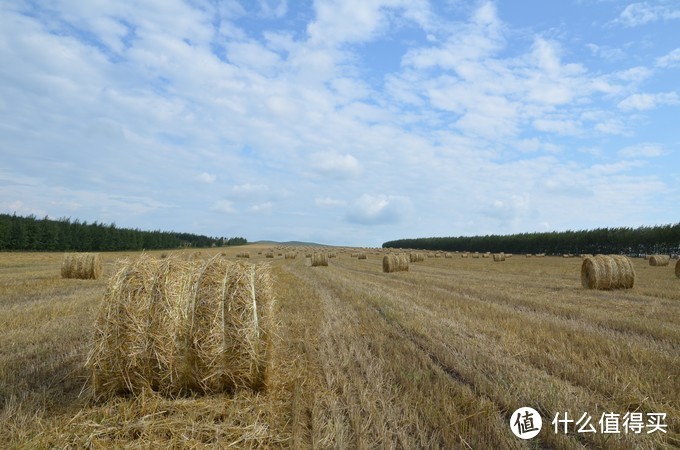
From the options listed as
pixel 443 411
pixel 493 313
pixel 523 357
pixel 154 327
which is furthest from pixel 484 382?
pixel 493 313

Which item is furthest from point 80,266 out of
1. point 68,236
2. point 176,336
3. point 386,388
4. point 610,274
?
point 68,236

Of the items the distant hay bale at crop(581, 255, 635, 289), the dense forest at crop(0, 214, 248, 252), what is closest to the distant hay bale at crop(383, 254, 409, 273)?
the distant hay bale at crop(581, 255, 635, 289)

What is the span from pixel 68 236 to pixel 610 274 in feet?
202

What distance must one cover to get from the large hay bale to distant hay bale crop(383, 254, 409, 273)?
18950mm

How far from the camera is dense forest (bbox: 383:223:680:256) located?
48969 millimetres

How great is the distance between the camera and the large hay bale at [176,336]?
174 inches

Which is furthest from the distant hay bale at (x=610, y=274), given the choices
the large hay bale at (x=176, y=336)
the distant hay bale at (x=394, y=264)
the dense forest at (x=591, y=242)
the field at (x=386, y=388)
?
the dense forest at (x=591, y=242)

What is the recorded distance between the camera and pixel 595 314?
911 cm

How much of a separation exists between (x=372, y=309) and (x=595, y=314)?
15.7 ft

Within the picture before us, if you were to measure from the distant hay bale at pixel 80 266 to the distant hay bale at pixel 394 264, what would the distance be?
46.3ft

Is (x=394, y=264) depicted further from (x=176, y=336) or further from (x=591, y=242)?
(x=591, y=242)

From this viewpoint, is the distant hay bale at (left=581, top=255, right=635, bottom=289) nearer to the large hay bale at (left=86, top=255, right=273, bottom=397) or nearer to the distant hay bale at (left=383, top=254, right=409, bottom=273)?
the distant hay bale at (left=383, top=254, right=409, bottom=273)

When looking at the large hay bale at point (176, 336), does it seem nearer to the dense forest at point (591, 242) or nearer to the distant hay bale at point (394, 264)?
the distant hay bale at point (394, 264)

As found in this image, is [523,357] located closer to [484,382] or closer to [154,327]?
[484,382]
